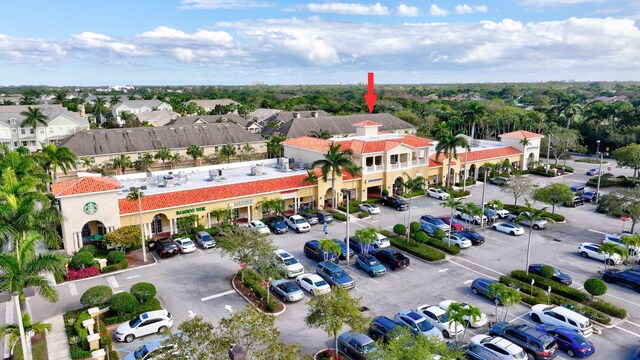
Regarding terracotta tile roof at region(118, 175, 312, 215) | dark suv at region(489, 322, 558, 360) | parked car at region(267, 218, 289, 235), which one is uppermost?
terracotta tile roof at region(118, 175, 312, 215)

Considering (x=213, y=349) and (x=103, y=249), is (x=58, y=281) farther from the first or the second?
(x=213, y=349)

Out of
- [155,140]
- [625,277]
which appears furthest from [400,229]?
[155,140]

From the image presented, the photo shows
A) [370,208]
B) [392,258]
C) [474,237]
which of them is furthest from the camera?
[370,208]

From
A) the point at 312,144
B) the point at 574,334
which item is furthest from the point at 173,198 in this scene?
the point at 574,334

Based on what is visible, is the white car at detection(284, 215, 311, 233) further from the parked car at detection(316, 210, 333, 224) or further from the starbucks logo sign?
the starbucks logo sign

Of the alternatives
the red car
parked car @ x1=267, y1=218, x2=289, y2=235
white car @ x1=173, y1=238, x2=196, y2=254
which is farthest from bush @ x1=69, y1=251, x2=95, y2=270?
the red car

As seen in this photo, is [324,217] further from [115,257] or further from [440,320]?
[440,320]

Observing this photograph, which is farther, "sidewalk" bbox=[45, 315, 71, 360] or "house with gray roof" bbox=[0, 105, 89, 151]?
"house with gray roof" bbox=[0, 105, 89, 151]
